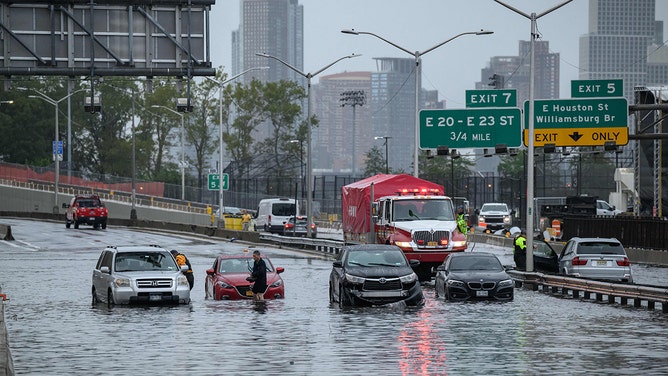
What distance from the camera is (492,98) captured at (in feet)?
208

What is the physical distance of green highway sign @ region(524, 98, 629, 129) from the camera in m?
52.7

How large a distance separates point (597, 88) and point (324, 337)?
120 ft

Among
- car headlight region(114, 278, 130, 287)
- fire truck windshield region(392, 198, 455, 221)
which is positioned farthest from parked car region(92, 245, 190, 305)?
fire truck windshield region(392, 198, 455, 221)

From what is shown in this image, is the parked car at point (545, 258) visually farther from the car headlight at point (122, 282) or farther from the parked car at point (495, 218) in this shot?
the parked car at point (495, 218)

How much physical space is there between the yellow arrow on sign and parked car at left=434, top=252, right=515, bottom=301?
63.8 ft

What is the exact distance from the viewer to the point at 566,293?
38.9 m

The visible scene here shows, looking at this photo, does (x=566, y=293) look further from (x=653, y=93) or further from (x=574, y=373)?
(x=653, y=93)

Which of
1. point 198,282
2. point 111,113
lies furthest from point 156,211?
point 198,282

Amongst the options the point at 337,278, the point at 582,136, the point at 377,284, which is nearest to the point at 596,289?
the point at 377,284

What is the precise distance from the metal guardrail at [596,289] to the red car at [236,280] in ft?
26.2

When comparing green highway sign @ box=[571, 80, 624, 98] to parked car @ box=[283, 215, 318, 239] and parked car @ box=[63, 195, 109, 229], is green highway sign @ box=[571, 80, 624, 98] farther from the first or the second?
parked car @ box=[63, 195, 109, 229]

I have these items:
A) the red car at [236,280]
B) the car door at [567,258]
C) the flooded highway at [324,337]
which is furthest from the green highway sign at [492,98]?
the red car at [236,280]

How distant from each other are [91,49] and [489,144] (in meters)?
23.2

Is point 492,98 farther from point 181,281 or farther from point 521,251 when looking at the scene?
point 181,281
